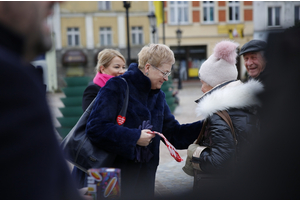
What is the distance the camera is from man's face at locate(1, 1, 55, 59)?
2.15 feet

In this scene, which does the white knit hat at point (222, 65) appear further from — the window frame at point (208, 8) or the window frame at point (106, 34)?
the window frame at point (208, 8)

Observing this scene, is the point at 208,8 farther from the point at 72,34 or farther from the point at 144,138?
the point at 144,138

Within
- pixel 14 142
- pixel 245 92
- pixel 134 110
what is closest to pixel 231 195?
pixel 14 142

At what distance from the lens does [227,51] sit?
2.58m

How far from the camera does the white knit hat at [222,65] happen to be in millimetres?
2590

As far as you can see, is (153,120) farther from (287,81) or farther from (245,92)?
(287,81)

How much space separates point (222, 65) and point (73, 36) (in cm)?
2720

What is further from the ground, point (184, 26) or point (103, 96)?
point (184, 26)

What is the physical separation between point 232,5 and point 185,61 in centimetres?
667

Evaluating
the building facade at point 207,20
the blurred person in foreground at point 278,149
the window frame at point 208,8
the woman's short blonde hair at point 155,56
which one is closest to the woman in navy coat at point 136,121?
the woman's short blonde hair at point 155,56

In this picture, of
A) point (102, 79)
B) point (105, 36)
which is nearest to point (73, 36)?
point (105, 36)

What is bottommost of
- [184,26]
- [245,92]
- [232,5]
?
[245,92]

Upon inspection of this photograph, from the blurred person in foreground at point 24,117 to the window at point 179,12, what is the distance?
28887mm

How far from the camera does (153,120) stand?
2492 mm
